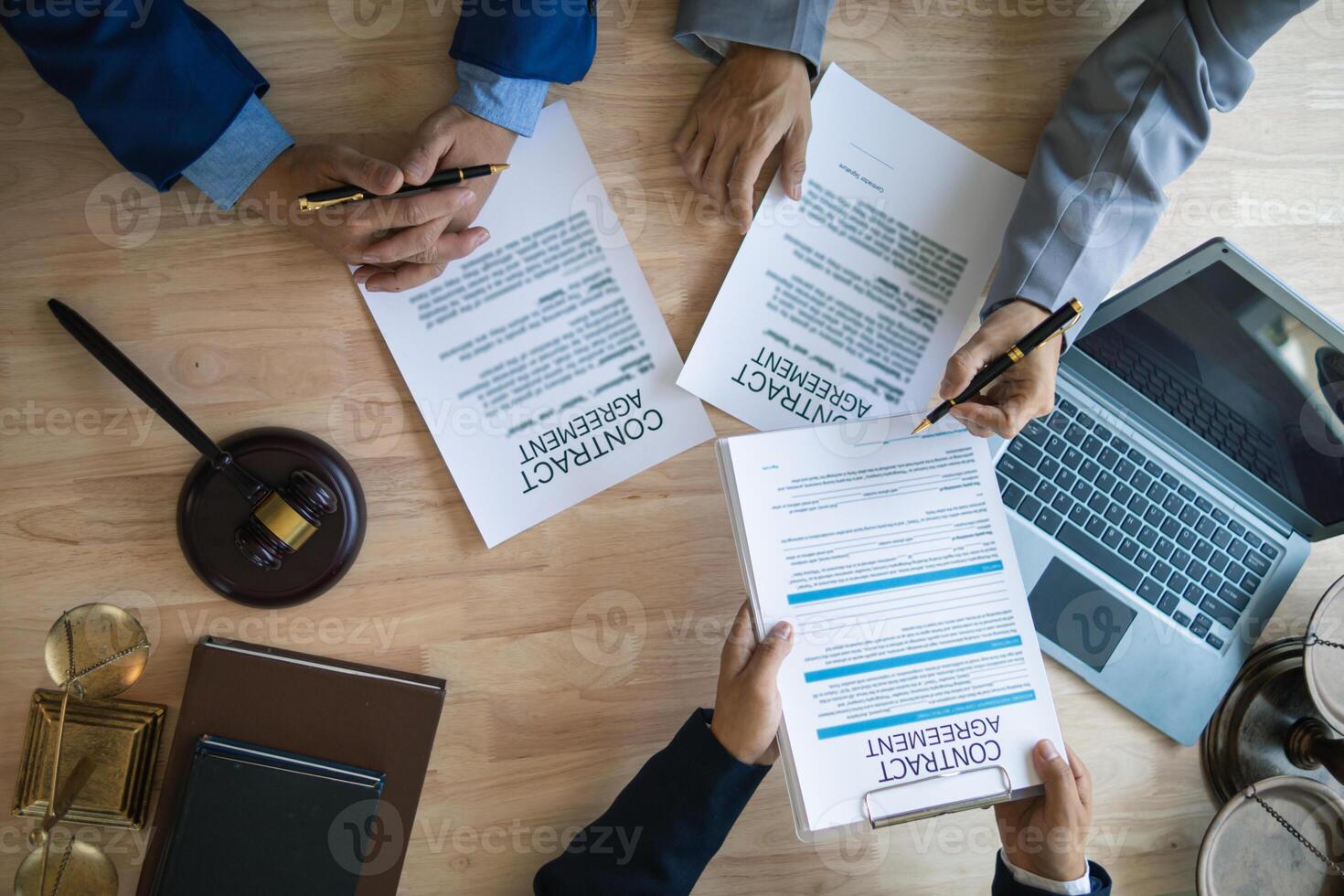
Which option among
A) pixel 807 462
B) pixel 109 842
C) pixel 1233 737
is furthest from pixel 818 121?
pixel 109 842

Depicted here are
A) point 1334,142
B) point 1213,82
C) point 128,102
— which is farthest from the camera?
point 1334,142

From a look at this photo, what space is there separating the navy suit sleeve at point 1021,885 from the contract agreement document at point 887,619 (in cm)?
11

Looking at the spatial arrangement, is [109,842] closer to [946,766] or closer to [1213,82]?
[946,766]

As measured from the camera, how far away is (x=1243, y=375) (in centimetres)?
89

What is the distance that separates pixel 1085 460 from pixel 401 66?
2.81ft

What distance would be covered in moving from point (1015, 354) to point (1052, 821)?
462 mm

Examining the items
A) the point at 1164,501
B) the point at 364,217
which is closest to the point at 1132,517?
the point at 1164,501

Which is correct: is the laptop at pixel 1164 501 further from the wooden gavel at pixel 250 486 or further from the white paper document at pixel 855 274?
the wooden gavel at pixel 250 486

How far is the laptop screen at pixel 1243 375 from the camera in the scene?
0.86 metres

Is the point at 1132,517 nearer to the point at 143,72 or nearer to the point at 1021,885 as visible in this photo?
the point at 1021,885

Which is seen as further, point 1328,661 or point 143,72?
point 1328,661

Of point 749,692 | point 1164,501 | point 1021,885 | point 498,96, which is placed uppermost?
point 498,96

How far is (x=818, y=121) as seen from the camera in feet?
3.01

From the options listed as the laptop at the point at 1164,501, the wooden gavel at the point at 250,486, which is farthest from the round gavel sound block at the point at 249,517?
the laptop at the point at 1164,501
